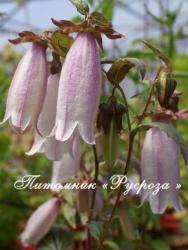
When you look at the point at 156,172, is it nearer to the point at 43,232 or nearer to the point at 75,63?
the point at 75,63

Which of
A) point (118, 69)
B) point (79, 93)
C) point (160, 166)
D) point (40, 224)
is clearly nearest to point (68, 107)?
point (79, 93)

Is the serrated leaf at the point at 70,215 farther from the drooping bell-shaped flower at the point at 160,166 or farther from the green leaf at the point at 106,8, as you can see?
the green leaf at the point at 106,8

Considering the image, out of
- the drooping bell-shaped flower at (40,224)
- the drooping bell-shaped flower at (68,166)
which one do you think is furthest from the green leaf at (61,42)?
the drooping bell-shaped flower at (40,224)

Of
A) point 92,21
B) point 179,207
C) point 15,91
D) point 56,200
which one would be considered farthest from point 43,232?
point 92,21

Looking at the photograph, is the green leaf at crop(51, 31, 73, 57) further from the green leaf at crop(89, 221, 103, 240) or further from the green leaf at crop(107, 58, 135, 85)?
the green leaf at crop(89, 221, 103, 240)

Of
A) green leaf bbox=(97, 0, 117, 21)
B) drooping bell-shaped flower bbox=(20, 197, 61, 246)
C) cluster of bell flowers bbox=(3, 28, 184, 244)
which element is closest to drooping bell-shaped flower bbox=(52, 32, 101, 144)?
cluster of bell flowers bbox=(3, 28, 184, 244)

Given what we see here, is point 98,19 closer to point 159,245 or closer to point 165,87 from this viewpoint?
point 165,87
